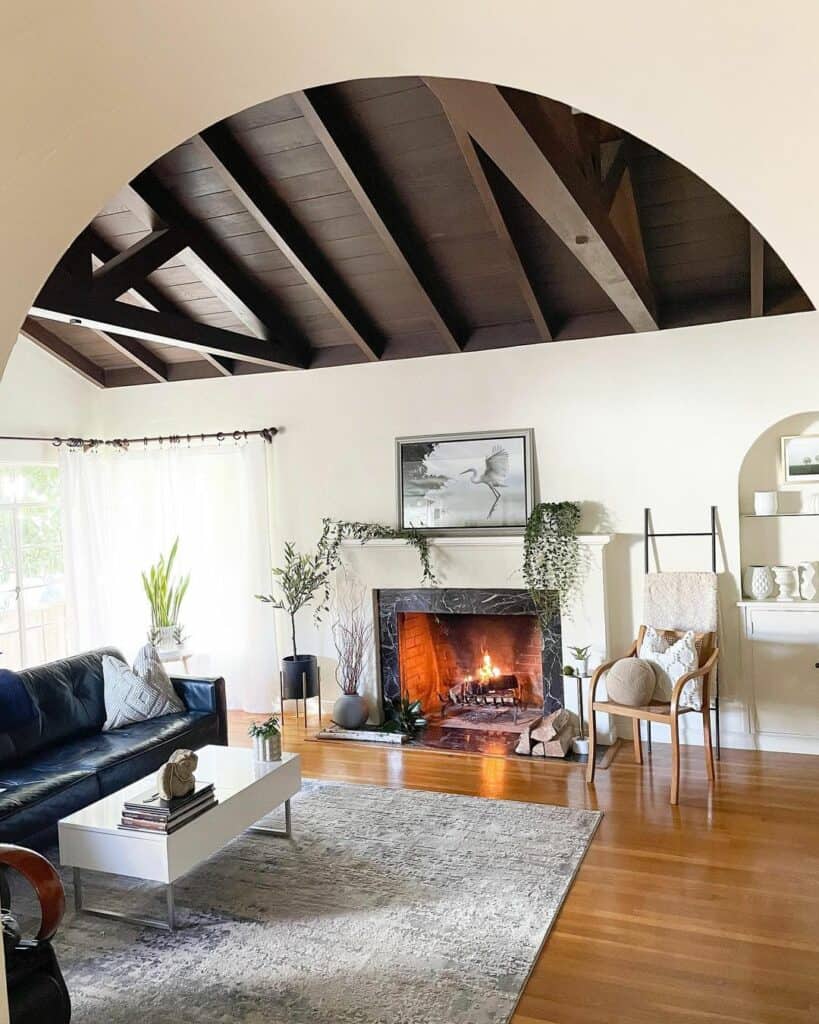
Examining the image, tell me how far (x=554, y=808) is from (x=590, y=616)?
140cm

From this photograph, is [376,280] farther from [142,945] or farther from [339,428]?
[142,945]

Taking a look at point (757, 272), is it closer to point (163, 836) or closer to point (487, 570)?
point (487, 570)

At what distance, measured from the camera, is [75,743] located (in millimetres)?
4535

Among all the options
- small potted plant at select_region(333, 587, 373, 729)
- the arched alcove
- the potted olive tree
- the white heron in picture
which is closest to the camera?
the arched alcove

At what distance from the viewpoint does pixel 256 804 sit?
3.70m

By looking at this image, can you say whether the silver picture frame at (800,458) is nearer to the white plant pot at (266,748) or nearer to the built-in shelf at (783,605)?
the built-in shelf at (783,605)

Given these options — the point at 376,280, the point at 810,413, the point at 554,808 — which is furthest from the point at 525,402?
the point at 554,808

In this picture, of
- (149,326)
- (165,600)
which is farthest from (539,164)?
(165,600)

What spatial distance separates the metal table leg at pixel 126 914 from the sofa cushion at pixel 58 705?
1.08 meters

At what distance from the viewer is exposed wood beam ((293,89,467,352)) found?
346 centimetres

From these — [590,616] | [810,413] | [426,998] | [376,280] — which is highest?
[376,280]

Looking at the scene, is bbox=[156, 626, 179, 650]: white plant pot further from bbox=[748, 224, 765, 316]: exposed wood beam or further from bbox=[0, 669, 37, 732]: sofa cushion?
bbox=[748, 224, 765, 316]: exposed wood beam

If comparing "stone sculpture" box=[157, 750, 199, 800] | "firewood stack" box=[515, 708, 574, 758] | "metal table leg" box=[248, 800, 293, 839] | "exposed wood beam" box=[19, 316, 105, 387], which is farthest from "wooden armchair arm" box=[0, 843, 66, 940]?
"exposed wood beam" box=[19, 316, 105, 387]

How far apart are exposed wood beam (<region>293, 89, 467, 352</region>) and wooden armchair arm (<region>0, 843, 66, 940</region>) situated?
2.82 metres
